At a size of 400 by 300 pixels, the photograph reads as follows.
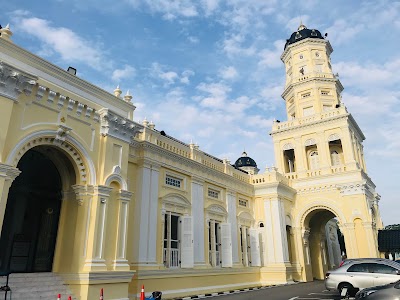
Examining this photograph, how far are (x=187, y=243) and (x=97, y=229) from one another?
569cm

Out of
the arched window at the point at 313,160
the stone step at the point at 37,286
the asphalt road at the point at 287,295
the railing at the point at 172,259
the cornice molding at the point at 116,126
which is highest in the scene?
the arched window at the point at 313,160

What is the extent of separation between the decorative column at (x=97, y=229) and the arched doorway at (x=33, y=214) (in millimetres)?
1540

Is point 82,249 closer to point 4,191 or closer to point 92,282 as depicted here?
point 92,282

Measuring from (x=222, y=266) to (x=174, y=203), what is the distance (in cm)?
469

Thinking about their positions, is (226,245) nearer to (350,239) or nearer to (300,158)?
(350,239)

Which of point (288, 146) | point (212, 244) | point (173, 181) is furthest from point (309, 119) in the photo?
point (173, 181)

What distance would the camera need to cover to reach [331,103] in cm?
2572

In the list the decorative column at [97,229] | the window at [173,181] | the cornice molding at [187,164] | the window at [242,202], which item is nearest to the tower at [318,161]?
the window at [242,202]

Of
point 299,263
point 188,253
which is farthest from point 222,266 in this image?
point 299,263

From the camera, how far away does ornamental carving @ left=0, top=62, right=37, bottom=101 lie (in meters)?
8.62

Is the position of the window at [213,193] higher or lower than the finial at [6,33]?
lower

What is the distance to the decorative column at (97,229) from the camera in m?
9.83

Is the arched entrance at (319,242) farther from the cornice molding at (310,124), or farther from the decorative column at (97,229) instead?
the decorative column at (97,229)

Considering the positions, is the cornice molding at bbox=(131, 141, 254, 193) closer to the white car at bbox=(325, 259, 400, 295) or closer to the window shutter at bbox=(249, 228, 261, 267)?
the window shutter at bbox=(249, 228, 261, 267)
